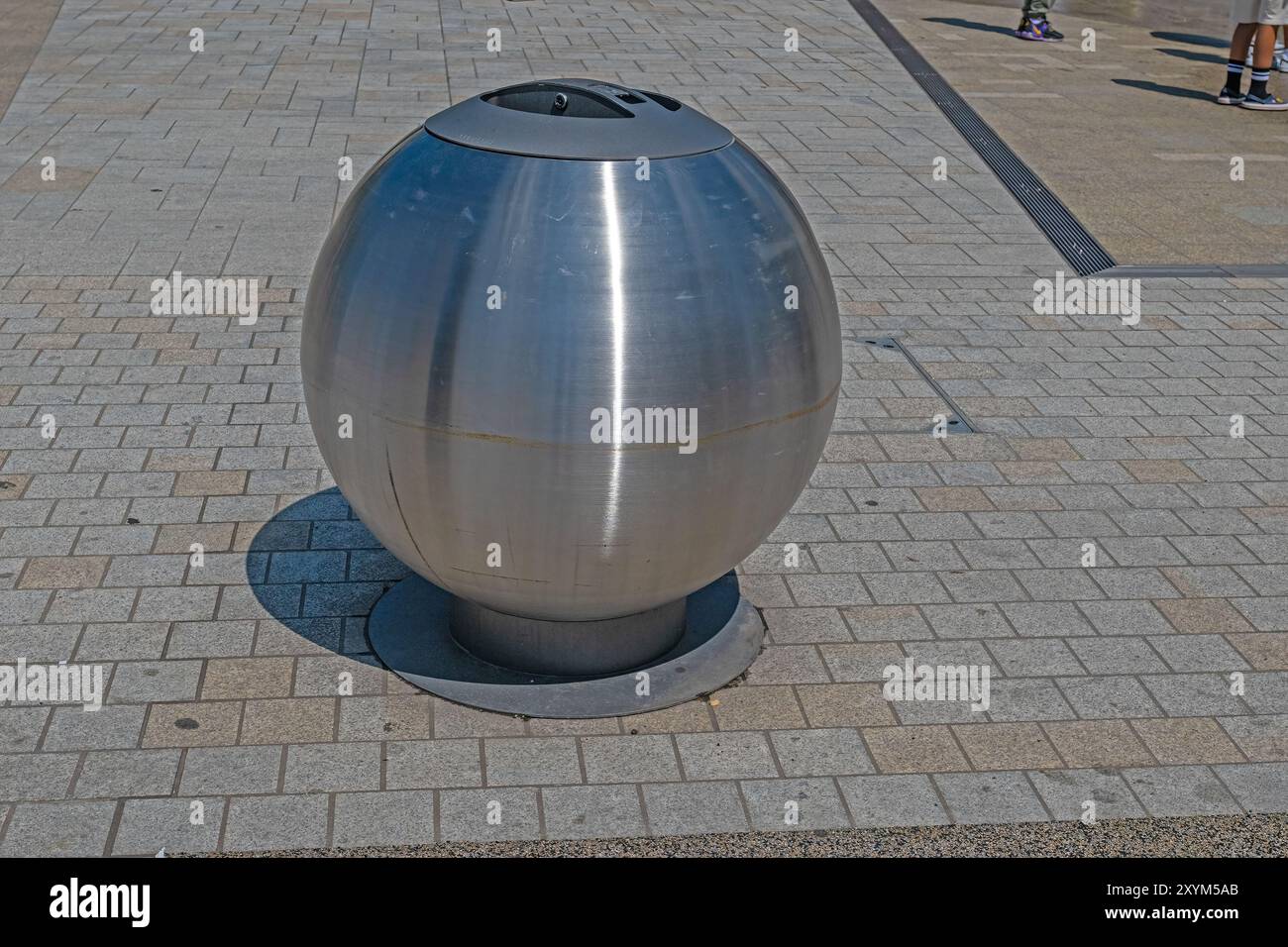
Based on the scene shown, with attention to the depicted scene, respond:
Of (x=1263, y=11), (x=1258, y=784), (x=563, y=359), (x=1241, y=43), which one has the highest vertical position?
(x=563, y=359)

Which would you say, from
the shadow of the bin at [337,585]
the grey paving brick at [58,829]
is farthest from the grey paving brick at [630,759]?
the grey paving brick at [58,829]

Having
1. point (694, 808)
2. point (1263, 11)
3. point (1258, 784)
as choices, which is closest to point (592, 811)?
point (694, 808)

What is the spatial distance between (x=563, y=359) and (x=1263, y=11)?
43.5ft

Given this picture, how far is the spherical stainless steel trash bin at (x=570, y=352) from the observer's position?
191 inches

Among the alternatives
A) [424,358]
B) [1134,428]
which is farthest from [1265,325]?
[424,358]

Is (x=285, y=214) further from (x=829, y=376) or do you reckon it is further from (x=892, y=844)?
(x=892, y=844)

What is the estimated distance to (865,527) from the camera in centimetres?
715

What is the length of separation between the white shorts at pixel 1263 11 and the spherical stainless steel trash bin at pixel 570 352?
39.8ft

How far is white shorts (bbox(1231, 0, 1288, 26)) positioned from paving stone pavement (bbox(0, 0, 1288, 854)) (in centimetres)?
493

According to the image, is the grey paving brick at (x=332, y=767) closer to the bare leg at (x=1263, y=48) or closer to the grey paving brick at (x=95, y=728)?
the grey paving brick at (x=95, y=728)

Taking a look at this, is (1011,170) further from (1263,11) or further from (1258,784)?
(1258,784)

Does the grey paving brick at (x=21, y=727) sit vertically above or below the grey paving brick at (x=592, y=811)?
below

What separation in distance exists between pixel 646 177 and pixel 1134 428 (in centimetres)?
443

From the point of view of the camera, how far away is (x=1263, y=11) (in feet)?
50.6
